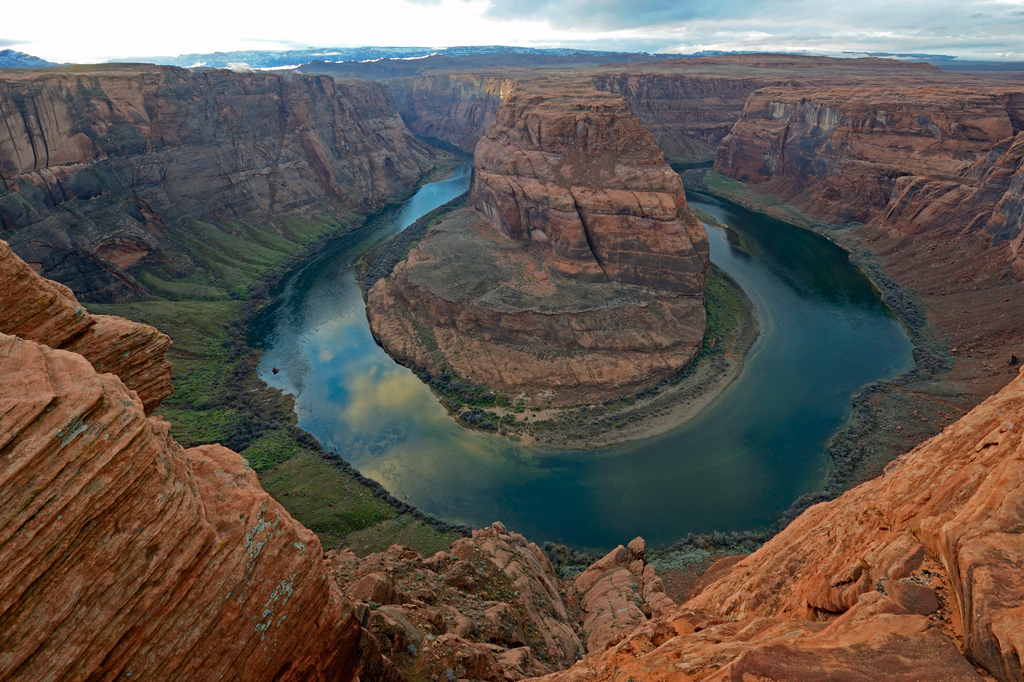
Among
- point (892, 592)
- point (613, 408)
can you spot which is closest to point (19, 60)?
point (613, 408)

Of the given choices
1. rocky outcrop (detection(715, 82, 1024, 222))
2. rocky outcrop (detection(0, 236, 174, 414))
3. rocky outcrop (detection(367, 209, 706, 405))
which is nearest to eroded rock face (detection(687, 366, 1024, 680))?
rocky outcrop (detection(0, 236, 174, 414))

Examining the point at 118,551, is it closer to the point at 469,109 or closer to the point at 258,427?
the point at 258,427

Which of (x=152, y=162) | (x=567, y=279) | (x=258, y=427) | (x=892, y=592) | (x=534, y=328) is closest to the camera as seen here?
(x=892, y=592)

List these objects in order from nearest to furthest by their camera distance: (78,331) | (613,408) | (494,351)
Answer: (78,331) → (613,408) → (494,351)

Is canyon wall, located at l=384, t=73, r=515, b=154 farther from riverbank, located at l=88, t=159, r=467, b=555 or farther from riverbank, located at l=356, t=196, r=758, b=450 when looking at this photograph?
riverbank, located at l=356, t=196, r=758, b=450

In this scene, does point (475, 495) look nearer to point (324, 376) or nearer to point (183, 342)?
point (324, 376)

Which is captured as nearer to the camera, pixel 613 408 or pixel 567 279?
pixel 613 408

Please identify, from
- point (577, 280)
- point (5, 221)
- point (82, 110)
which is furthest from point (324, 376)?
point (82, 110)
